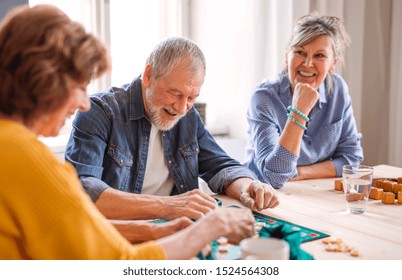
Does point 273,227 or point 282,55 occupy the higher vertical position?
point 282,55

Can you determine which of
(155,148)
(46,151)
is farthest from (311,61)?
(46,151)

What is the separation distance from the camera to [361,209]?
179cm

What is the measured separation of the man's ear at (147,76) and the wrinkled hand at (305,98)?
2.21 feet

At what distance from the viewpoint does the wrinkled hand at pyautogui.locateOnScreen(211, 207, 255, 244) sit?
1.26m

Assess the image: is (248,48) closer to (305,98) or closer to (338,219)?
(305,98)

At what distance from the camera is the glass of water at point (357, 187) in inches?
70.6

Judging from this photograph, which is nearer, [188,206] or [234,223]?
[234,223]

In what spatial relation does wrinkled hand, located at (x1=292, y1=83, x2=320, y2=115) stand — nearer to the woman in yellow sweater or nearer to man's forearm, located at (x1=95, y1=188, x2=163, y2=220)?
man's forearm, located at (x1=95, y1=188, x2=163, y2=220)

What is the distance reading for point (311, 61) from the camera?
95.0 inches

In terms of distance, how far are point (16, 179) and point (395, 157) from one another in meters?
3.17

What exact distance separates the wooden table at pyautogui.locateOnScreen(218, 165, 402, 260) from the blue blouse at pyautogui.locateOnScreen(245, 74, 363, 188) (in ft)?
0.78

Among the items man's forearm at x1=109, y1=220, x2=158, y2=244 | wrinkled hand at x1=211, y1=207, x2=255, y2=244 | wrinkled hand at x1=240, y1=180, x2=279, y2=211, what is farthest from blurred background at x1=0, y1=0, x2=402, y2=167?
wrinkled hand at x1=211, y1=207, x2=255, y2=244

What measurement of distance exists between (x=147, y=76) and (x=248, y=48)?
1720mm

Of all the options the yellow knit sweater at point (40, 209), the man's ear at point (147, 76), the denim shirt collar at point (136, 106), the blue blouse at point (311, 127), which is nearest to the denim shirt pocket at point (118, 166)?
the denim shirt collar at point (136, 106)
